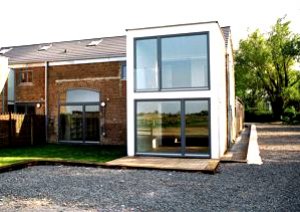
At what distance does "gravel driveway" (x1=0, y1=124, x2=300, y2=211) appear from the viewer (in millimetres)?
7070

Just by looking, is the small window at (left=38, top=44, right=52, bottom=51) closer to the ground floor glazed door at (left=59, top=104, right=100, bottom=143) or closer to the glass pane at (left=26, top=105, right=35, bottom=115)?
the glass pane at (left=26, top=105, right=35, bottom=115)

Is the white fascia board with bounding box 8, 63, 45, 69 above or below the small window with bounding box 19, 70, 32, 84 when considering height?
above

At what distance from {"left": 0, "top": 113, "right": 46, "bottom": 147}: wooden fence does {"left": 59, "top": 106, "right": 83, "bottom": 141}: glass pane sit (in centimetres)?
122

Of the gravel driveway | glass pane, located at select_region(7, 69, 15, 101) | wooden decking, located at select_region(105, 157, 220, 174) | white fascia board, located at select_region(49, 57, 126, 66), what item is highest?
white fascia board, located at select_region(49, 57, 126, 66)

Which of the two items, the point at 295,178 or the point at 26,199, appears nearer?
the point at 26,199

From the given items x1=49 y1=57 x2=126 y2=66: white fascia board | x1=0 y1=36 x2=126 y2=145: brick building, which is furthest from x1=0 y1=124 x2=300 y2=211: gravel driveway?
x1=49 y1=57 x2=126 y2=66: white fascia board

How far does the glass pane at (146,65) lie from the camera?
14141 mm

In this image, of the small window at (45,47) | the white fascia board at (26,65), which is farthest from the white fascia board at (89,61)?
the small window at (45,47)

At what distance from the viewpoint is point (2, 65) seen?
20516mm

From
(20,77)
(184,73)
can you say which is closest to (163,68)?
(184,73)

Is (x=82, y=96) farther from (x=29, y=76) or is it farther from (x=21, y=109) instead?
(x=21, y=109)

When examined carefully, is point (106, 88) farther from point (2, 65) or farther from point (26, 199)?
point (26, 199)

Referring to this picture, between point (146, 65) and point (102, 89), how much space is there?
17.4 ft

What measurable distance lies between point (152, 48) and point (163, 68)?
0.95 meters
